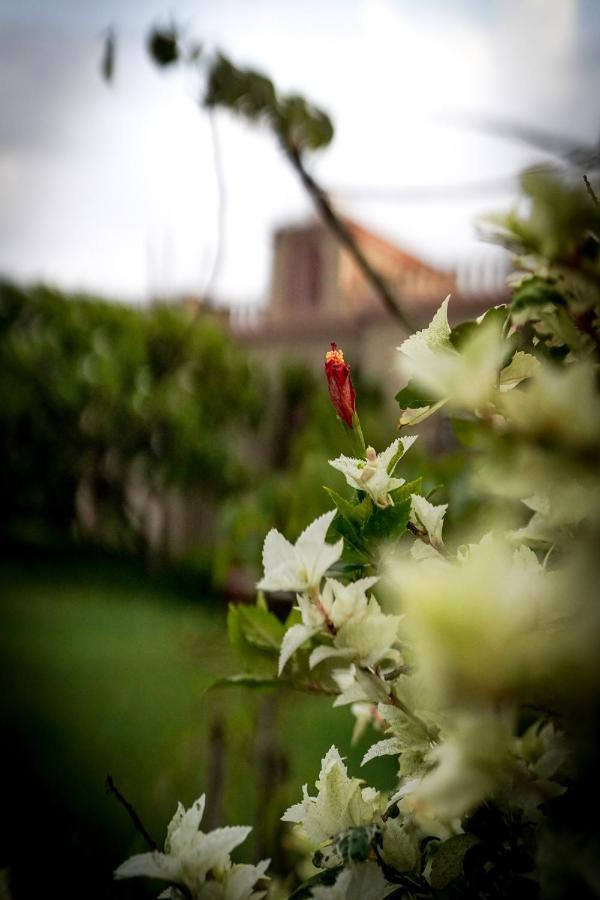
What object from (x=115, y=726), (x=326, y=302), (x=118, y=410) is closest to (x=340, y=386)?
(x=115, y=726)

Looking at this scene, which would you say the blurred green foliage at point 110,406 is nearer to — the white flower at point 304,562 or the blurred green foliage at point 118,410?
the blurred green foliage at point 118,410

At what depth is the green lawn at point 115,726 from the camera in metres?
1.50

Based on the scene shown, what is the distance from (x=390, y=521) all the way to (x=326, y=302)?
982 centimetres

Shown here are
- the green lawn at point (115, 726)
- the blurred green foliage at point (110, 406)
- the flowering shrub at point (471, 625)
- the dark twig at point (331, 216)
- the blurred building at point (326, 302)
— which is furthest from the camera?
the blurred green foliage at point (110, 406)

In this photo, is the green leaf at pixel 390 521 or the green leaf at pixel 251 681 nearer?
the green leaf at pixel 390 521

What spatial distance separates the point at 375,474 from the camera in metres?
0.40

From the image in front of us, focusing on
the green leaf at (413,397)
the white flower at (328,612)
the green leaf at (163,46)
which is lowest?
the white flower at (328,612)

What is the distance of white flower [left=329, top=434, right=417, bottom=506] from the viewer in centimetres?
40

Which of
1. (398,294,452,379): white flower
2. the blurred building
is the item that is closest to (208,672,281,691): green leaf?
(398,294,452,379): white flower

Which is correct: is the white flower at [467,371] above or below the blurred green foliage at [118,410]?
above

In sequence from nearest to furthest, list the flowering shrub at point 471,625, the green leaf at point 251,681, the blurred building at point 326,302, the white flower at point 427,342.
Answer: the flowering shrub at point 471,625, the white flower at point 427,342, the green leaf at point 251,681, the blurred building at point 326,302

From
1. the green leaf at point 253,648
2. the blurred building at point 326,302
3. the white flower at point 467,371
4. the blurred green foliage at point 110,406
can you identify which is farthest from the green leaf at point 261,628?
the blurred green foliage at point 110,406

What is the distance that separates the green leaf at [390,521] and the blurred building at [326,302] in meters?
3.82

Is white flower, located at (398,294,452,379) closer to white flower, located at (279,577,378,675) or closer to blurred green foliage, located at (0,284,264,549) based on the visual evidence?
white flower, located at (279,577,378,675)
